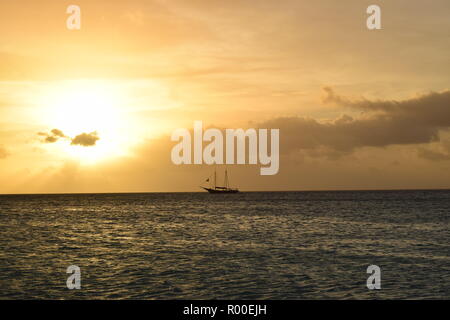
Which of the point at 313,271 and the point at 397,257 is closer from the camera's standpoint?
the point at 313,271

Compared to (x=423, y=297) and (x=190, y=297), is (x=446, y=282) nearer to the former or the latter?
(x=423, y=297)

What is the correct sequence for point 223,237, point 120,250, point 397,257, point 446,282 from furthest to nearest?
point 223,237 < point 120,250 < point 397,257 < point 446,282

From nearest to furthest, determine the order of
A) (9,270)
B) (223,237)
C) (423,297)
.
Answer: (423,297), (9,270), (223,237)

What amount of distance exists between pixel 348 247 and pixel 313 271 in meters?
16.9

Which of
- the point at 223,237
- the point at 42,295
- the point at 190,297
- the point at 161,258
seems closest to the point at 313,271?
the point at 190,297

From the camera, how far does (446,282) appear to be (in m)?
32.3

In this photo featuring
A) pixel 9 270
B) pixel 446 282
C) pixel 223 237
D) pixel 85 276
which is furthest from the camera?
pixel 223 237

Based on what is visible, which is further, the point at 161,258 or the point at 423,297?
the point at 161,258

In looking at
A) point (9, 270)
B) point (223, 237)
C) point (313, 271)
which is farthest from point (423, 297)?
point (223, 237)

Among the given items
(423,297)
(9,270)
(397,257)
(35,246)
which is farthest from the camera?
(35,246)

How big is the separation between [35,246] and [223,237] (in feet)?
78.3

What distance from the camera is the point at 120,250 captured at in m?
50.8

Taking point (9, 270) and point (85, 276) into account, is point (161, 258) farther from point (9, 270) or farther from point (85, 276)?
point (9, 270)
